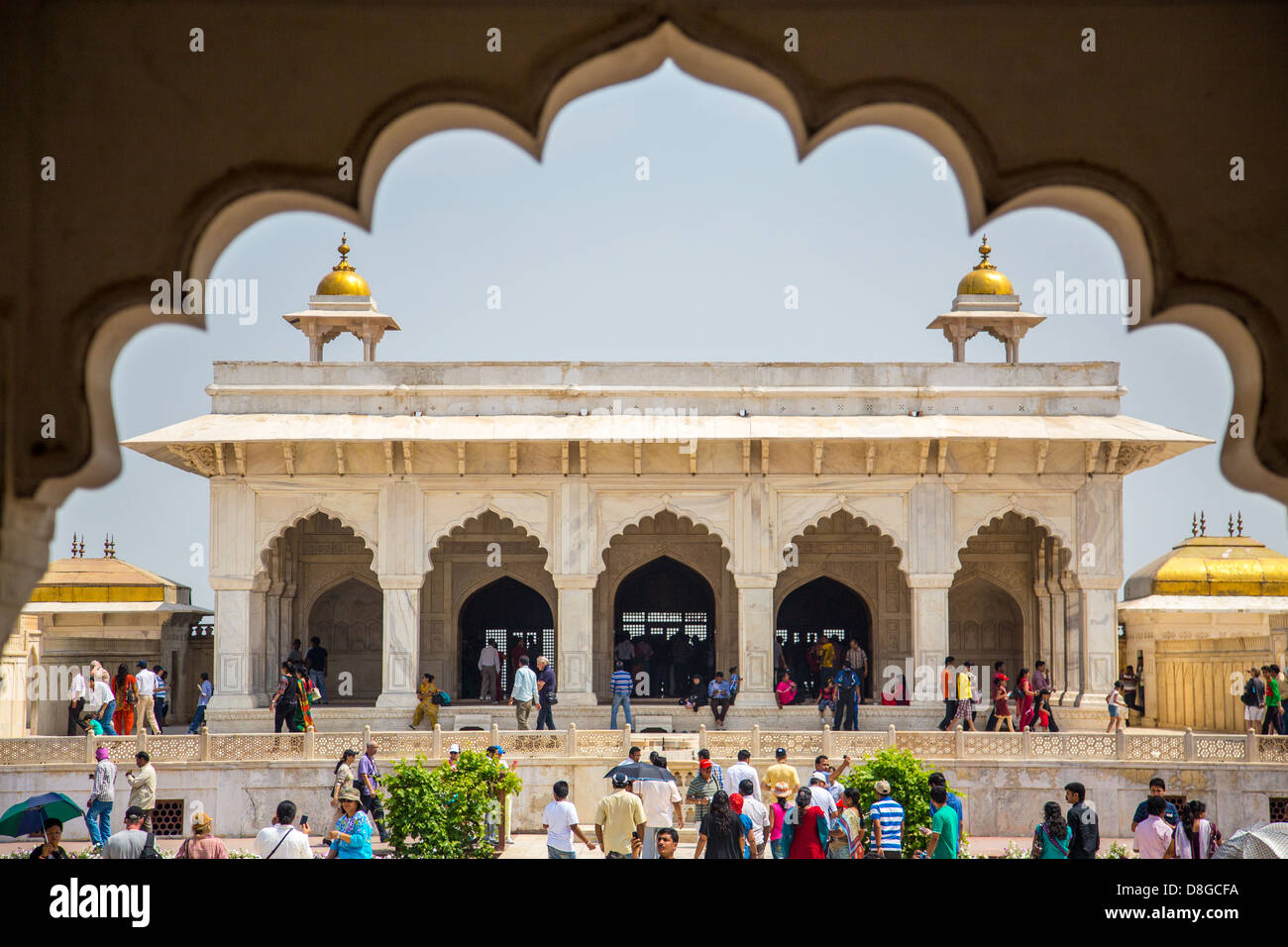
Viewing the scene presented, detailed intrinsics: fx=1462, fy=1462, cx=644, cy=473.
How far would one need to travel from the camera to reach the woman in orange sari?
58.9 feet

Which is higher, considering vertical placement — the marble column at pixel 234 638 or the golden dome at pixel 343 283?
the golden dome at pixel 343 283

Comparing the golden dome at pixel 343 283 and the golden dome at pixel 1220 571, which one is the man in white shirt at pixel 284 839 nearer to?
the golden dome at pixel 343 283

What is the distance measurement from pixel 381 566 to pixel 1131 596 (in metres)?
13.3

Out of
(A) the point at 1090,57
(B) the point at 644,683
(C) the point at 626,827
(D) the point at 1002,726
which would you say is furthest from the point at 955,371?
(A) the point at 1090,57

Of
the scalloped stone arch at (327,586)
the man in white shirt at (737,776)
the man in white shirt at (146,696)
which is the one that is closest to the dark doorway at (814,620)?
the scalloped stone arch at (327,586)

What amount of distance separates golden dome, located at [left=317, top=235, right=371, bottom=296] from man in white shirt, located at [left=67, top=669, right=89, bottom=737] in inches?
251

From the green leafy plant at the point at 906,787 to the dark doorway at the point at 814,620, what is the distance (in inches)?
397

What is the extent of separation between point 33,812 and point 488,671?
884 cm

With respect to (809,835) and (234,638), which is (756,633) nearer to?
(234,638)

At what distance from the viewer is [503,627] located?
2292cm

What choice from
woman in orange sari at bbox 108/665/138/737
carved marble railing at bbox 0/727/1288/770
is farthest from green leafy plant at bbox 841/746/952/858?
woman in orange sari at bbox 108/665/138/737

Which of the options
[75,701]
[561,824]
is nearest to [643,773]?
[561,824]

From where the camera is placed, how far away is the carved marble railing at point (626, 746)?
1523 cm

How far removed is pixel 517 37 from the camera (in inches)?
115
